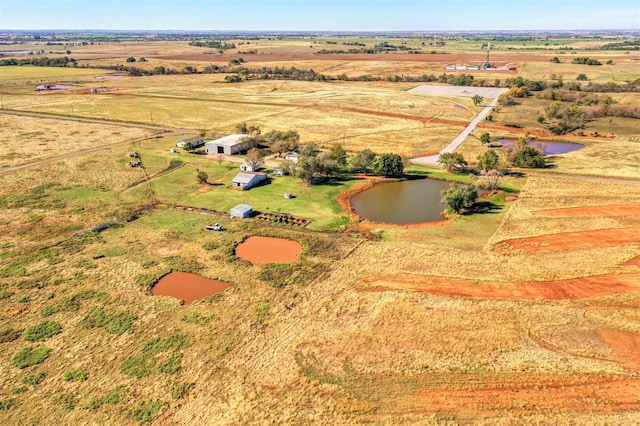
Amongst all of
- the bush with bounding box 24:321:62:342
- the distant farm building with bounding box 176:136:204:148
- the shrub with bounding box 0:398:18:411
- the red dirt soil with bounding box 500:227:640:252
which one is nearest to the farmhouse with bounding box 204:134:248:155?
the distant farm building with bounding box 176:136:204:148

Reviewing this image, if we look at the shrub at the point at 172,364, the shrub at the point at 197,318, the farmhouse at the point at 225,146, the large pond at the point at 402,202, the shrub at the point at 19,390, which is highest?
the farmhouse at the point at 225,146

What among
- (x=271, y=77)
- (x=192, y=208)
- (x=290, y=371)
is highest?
(x=271, y=77)

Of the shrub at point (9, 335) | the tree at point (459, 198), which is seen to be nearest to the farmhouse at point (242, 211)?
the tree at point (459, 198)

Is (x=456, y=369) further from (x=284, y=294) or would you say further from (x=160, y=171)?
(x=160, y=171)

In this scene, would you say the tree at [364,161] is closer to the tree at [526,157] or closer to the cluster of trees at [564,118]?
the tree at [526,157]

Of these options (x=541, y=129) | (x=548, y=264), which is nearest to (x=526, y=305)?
(x=548, y=264)

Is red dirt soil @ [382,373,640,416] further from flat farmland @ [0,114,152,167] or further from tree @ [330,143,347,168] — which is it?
flat farmland @ [0,114,152,167]

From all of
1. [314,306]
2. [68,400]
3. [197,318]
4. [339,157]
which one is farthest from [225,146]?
[68,400]
